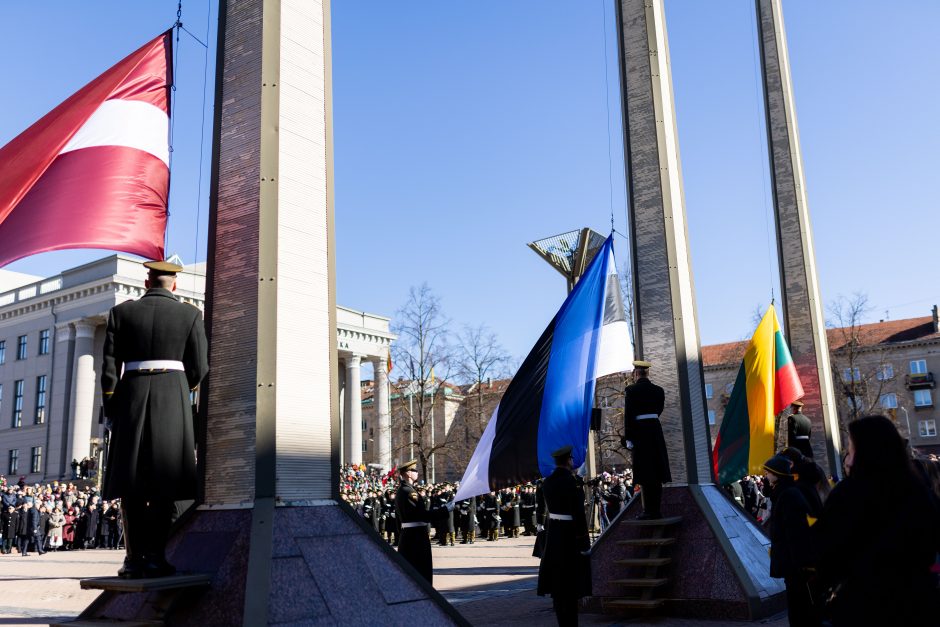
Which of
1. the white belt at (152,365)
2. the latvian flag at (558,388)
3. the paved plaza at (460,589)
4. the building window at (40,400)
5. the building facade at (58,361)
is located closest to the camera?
the white belt at (152,365)

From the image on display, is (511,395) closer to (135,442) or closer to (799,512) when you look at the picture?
(799,512)

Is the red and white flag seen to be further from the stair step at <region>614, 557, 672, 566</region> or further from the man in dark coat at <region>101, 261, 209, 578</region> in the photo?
the stair step at <region>614, 557, 672, 566</region>

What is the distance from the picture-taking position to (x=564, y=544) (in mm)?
7957

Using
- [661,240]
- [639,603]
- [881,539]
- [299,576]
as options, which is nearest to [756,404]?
[661,240]

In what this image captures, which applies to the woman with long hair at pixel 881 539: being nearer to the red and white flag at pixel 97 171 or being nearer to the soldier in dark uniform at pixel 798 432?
the red and white flag at pixel 97 171

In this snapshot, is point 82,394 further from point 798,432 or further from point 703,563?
point 703,563

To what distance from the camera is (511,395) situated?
9773mm

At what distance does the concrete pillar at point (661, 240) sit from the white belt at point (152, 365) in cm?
658

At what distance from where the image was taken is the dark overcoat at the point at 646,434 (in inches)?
369

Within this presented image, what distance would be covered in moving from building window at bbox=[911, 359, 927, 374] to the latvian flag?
73.4 metres

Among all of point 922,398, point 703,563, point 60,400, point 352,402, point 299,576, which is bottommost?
point 703,563

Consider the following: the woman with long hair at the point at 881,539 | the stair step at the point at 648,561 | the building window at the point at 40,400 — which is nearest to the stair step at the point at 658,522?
the stair step at the point at 648,561

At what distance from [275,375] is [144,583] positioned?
177 cm

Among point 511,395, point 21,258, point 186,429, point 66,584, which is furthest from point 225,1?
→ point 66,584
